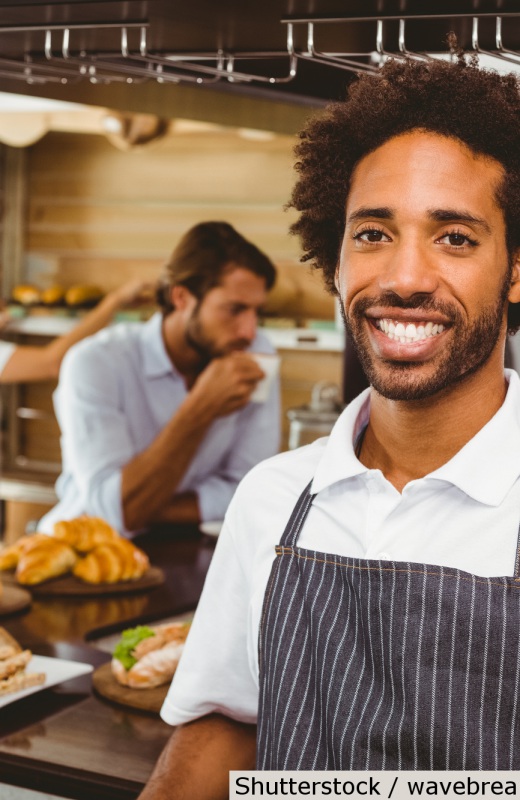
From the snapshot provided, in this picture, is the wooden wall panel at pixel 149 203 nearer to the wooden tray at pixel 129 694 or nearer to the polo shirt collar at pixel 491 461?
the wooden tray at pixel 129 694

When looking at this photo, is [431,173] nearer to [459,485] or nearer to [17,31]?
[459,485]

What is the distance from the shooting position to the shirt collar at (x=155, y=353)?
10.5 feet

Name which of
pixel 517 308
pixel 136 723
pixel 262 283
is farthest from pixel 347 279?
pixel 262 283

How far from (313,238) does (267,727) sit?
695 mm

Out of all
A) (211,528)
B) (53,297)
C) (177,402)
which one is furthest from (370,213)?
(53,297)

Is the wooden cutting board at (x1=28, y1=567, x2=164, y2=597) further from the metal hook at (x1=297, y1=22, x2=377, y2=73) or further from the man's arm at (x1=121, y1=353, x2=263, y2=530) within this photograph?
the metal hook at (x1=297, y1=22, x2=377, y2=73)

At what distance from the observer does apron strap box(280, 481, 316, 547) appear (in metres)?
1.31

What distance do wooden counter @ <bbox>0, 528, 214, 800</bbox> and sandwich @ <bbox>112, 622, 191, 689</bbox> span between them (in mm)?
55

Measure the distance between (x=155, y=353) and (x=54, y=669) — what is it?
1561 millimetres

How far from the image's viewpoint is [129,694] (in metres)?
1.67

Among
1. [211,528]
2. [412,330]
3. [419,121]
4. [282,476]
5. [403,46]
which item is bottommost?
[211,528]

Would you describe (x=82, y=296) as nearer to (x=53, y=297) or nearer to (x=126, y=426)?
(x=53, y=297)

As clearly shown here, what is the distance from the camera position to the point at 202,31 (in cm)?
160

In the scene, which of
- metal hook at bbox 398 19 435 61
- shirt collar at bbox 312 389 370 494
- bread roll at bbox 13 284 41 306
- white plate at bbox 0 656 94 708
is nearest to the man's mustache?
shirt collar at bbox 312 389 370 494
